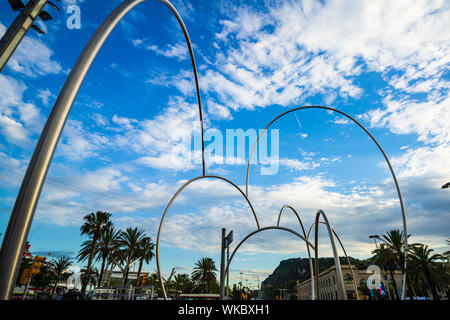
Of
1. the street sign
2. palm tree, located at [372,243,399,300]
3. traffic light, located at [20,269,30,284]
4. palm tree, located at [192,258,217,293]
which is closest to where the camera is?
traffic light, located at [20,269,30,284]

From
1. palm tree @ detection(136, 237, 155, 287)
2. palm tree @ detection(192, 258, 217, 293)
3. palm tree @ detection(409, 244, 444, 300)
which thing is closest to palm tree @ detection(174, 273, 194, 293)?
palm tree @ detection(192, 258, 217, 293)

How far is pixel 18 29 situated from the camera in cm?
848

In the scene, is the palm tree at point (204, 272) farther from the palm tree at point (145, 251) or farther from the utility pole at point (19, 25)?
the utility pole at point (19, 25)

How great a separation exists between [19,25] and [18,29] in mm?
192

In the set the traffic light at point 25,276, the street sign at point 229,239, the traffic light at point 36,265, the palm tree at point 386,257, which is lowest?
the traffic light at point 25,276

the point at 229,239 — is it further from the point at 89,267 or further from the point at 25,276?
the point at 89,267

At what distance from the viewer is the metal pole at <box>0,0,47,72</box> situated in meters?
8.13

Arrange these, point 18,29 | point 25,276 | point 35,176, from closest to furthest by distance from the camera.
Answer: point 35,176, point 18,29, point 25,276

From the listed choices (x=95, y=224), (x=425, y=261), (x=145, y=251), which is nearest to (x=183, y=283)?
(x=145, y=251)

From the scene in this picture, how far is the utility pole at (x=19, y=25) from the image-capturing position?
8.16 m

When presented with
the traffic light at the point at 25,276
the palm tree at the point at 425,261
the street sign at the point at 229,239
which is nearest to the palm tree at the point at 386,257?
the palm tree at the point at 425,261

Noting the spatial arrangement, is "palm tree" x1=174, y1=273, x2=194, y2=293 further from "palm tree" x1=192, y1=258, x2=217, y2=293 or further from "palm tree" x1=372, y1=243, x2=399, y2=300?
"palm tree" x1=372, y1=243, x2=399, y2=300

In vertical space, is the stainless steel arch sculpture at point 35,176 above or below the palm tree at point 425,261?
below
